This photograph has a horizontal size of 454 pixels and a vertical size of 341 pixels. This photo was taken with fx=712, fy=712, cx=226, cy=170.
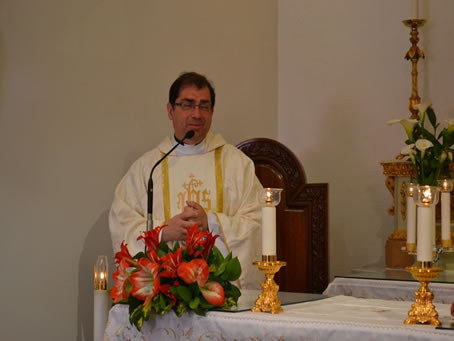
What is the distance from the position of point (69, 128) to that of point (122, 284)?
6.39ft

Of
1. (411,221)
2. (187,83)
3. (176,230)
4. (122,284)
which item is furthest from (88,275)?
(411,221)

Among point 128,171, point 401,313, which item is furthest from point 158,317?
point 128,171

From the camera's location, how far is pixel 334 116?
5418 mm

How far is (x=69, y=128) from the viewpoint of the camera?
13.3 feet

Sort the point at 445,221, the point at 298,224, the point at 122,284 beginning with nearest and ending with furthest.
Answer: the point at 122,284 → the point at 445,221 → the point at 298,224

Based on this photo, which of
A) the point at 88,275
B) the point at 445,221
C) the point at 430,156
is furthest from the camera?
the point at 88,275

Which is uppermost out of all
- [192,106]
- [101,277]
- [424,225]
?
[192,106]

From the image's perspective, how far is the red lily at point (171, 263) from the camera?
2225 millimetres

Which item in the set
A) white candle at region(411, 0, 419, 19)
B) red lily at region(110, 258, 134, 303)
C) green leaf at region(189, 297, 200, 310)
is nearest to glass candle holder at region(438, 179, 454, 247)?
green leaf at region(189, 297, 200, 310)

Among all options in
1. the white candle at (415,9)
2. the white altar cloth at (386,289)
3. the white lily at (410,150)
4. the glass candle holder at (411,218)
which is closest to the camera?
the glass candle holder at (411,218)

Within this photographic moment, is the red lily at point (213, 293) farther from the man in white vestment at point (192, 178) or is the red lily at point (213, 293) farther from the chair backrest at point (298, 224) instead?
the chair backrest at point (298, 224)

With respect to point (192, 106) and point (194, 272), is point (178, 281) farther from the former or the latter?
point (192, 106)

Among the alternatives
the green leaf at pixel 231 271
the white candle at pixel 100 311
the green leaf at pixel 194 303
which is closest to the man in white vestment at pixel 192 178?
the white candle at pixel 100 311

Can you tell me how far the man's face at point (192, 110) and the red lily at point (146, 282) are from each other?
1885mm
